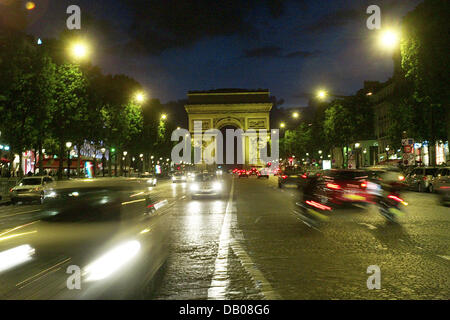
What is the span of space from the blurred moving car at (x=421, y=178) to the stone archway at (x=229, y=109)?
259 ft

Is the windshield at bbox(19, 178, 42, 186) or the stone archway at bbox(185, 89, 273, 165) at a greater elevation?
the stone archway at bbox(185, 89, 273, 165)

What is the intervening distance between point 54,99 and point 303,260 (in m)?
38.2

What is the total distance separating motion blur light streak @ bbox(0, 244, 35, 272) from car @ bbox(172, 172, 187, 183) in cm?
4697

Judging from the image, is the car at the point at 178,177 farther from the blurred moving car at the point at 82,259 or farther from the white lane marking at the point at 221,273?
the white lane marking at the point at 221,273

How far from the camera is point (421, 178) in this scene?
32.2m

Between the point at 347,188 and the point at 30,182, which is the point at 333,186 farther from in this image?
the point at 30,182

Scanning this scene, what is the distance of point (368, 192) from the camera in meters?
16.7

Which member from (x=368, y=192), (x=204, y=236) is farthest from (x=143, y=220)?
(x=368, y=192)

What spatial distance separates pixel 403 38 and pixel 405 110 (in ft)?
57.1

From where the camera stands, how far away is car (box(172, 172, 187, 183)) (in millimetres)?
57500

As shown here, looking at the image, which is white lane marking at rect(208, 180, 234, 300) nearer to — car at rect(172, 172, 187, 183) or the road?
the road

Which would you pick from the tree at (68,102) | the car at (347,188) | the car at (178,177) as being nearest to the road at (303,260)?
the car at (347,188)

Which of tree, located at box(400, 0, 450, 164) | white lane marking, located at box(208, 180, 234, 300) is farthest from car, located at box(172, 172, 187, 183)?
white lane marking, located at box(208, 180, 234, 300)
